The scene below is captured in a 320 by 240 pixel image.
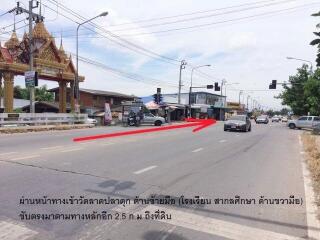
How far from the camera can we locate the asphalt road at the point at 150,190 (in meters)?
5.63

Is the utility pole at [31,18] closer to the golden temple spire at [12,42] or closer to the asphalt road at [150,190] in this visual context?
the golden temple spire at [12,42]

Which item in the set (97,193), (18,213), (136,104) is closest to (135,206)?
(97,193)

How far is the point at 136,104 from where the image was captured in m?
44.9

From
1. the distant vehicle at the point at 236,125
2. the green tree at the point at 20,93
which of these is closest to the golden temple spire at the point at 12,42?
the distant vehicle at the point at 236,125

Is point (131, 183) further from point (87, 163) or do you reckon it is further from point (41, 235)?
point (41, 235)

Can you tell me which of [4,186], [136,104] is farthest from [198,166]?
[136,104]

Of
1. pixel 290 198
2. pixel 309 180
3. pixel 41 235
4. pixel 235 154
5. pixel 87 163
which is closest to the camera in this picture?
pixel 41 235

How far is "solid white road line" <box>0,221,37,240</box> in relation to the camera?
516cm

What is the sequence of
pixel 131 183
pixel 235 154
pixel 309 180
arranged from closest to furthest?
pixel 131 183 < pixel 309 180 < pixel 235 154

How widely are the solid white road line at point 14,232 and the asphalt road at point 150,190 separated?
1cm

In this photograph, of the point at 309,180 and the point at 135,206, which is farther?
the point at 309,180

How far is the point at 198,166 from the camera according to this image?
1205 centimetres

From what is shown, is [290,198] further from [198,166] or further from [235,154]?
[235,154]

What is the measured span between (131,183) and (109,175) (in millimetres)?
1018
